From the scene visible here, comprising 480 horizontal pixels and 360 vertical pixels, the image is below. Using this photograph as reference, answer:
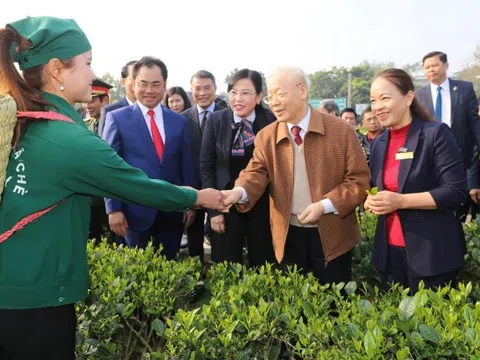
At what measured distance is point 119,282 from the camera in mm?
2744

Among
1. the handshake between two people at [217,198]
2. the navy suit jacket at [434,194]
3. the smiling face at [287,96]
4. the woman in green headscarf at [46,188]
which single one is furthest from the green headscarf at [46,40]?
the navy suit jacket at [434,194]

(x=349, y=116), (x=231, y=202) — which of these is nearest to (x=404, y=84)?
(x=231, y=202)

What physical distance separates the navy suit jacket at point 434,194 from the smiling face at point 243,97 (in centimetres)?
149

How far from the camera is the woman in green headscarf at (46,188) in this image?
180 centimetres

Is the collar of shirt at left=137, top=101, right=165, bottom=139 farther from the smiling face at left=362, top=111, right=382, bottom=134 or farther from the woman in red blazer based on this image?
the smiling face at left=362, top=111, right=382, bottom=134

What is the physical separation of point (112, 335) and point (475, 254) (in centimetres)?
286

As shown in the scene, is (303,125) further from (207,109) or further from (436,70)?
(436,70)

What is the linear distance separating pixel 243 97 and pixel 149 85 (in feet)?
2.48

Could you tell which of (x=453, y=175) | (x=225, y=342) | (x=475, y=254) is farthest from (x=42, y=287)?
(x=475, y=254)

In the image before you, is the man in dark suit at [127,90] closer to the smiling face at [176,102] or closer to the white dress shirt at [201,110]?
the white dress shirt at [201,110]

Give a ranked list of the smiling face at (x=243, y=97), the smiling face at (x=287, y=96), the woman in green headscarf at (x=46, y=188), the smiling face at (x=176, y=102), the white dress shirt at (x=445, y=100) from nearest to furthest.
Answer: the woman in green headscarf at (x=46, y=188), the smiling face at (x=287, y=96), the smiling face at (x=243, y=97), the white dress shirt at (x=445, y=100), the smiling face at (x=176, y=102)

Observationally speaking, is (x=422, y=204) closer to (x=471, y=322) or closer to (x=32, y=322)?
(x=471, y=322)

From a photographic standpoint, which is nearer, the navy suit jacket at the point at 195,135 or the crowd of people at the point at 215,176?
the crowd of people at the point at 215,176

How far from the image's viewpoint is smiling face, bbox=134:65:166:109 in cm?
403
